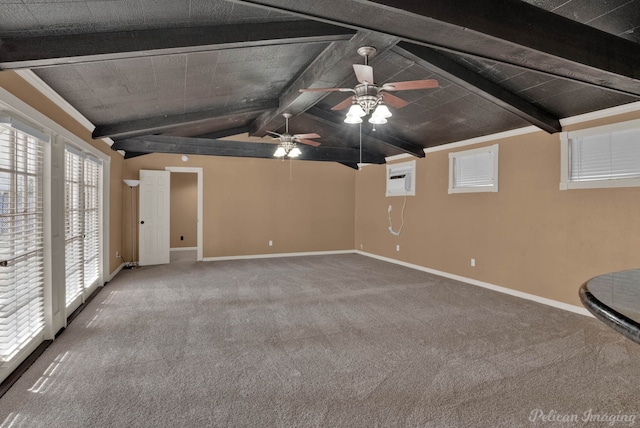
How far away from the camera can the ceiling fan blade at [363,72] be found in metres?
2.70

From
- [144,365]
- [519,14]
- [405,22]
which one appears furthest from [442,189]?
[144,365]

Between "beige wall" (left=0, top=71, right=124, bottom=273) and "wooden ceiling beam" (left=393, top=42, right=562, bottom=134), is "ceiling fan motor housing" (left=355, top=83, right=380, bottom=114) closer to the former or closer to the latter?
"wooden ceiling beam" (left=393, top=42, right=562, bottom=134)

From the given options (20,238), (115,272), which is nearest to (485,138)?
(20,238)

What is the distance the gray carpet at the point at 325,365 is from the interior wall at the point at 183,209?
4709 millimetres

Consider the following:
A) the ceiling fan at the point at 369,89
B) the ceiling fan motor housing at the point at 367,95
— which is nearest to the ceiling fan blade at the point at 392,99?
the ceiling fan at the point at 369,89

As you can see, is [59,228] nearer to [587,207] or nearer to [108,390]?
[108,390]

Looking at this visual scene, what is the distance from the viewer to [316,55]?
141 inches

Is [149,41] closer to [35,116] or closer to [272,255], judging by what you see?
[35,116]

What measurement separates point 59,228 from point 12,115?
123cm

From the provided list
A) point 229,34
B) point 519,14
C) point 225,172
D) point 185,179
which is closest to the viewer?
point 519,14

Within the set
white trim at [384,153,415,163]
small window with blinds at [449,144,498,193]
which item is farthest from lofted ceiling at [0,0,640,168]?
white trim at [384,153,415,163]

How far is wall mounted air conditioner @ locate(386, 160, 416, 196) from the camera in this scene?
22.6 feet

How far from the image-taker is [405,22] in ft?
6.27

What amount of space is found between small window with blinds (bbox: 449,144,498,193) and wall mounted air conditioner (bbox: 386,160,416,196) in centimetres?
101
